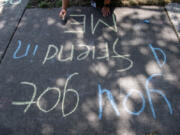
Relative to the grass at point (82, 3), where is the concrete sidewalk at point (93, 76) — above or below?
below

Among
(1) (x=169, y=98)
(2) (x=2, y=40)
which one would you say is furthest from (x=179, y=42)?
(2) (x=2, y=40)

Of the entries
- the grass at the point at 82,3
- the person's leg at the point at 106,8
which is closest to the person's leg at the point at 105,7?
the person's leg at the point at 106,8

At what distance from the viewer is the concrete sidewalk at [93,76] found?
2064mm

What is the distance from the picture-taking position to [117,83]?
7.73ft

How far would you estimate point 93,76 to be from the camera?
8.02 ft

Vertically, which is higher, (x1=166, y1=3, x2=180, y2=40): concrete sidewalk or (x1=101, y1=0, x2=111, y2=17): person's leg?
(x1=101, y1=0, x2=111, y2=17): person's leg

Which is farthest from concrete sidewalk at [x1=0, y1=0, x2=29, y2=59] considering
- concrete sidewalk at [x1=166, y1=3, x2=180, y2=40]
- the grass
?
concrete sidewalk at [x1=166, y1=3, x2=180, y2=40]

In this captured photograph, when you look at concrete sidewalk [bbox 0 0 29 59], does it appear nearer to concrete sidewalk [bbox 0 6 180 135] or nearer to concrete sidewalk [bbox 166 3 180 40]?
concrete sidewalk [bbox 0 6 180 135]

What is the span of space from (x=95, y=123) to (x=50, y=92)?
71 centimetres

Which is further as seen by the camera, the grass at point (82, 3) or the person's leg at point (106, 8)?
the grass at point (82, 3)

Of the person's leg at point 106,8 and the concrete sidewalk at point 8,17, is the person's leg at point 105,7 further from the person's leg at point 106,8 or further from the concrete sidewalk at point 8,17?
the concrete sidewalk at point 8,17

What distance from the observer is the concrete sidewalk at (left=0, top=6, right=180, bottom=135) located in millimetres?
2064

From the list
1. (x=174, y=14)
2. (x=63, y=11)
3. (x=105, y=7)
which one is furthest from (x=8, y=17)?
(x=174, y=14)

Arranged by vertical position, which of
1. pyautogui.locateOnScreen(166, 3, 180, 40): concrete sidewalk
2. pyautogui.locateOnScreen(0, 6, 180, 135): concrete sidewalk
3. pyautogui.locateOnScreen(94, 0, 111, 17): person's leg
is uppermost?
pyautogui.locateOnScreen(94, 0, 111, 17): person's leg
